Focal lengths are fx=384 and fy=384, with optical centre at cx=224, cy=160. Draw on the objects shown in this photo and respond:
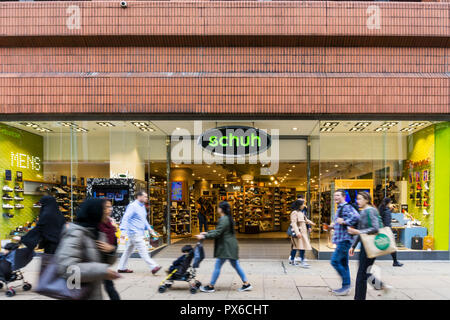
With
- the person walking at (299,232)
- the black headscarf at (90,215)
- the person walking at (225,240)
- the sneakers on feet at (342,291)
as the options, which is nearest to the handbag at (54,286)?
the black headscarf at (90,215)

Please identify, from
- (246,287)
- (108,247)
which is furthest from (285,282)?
(108,247)

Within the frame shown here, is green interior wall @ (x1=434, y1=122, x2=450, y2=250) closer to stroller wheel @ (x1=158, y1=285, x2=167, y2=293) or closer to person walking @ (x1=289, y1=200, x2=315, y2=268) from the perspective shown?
person walking @ (x1=289, y1=200, x2=315, y2=268)

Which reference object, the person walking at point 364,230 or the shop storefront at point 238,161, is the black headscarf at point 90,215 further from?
the shop storefront at point 238,161

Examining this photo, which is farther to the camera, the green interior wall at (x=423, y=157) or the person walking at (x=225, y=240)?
the green interior wall at (x=423, y=157)

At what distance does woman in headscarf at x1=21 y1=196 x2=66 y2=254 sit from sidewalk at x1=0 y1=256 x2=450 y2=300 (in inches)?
34.5

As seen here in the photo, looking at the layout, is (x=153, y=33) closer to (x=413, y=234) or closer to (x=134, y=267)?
(x=134, y=267)

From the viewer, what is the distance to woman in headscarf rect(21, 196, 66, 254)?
22.0 ft

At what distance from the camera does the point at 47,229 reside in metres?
6.73

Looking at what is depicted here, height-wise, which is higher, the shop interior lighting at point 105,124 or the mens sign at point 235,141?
the shop interior lighting at point 105,124

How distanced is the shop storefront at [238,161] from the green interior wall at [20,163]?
0.09 ft

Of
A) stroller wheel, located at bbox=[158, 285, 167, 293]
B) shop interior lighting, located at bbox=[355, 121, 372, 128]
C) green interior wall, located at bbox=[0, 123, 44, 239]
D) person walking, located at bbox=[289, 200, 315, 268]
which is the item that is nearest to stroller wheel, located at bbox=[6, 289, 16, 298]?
stroller wheel, located at bbox=[158, 285, 167, 293]

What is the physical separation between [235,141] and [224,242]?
4699 mm

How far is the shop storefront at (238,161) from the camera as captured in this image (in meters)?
10.6

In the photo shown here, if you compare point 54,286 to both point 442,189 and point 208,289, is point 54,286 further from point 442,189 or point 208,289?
point 442,189
